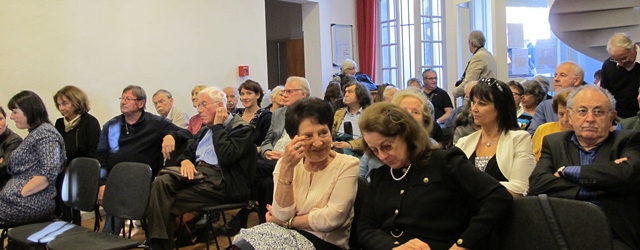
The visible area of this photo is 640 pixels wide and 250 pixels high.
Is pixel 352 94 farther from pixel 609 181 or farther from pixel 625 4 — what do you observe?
pixel 625 4

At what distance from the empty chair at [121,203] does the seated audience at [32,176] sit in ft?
1.72

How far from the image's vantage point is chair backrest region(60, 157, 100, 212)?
3.31 m

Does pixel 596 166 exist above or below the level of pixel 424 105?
below

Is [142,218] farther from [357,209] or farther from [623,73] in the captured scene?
[623,73]

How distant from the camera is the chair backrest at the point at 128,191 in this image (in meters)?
3.03

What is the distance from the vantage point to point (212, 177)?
353 centimetres

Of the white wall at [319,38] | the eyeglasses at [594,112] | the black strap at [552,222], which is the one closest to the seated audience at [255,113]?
the eyeglasses at [594,112]

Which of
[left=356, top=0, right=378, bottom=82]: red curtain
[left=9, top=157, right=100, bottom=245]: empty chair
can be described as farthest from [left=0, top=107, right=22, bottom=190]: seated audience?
[left=356, top=0, right=378, bottom=82]: red curtain

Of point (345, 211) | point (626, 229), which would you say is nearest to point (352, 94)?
point (345, 211)

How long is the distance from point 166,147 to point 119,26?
2310mm

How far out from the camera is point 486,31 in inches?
262

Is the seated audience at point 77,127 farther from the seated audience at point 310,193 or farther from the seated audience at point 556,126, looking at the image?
the seated audience at point 556,126

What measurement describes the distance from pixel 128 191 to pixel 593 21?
491 cm

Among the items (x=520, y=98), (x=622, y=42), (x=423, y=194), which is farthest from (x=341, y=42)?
(x=423, y=194)
